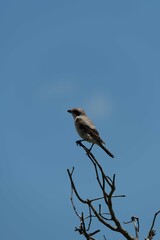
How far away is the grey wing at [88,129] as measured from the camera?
876cm

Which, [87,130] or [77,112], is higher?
[77,112]

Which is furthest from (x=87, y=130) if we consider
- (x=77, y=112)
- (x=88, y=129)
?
(x=77, y=112)

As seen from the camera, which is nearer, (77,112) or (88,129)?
(88,129)

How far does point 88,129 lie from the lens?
29.5ft

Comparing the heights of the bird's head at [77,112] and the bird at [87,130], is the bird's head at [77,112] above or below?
above

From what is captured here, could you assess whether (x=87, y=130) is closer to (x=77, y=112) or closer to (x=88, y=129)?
(x=88, y=129)

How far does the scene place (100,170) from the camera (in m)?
4.19

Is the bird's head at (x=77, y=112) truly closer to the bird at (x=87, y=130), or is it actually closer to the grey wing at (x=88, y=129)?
the bird at (x=87, y=130)

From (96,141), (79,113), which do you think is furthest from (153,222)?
(79,113)

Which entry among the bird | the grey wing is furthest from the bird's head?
the grey wing

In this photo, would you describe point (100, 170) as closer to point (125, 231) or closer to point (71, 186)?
point (71, 186)

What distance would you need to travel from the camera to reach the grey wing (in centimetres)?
876

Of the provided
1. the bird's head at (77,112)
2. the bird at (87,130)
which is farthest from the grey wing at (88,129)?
the bird's head at (77,112)

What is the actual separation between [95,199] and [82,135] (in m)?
5.00
